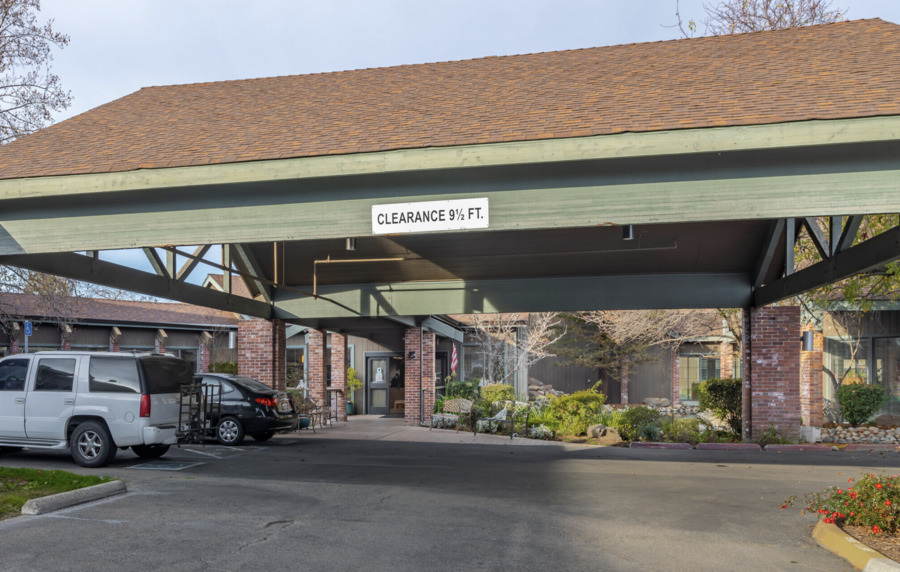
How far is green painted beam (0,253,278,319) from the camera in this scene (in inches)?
467

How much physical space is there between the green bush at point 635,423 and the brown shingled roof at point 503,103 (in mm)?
9147

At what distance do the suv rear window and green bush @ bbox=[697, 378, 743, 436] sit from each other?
13.1m

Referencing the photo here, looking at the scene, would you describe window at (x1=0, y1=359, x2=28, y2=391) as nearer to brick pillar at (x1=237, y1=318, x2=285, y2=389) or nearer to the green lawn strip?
the green lawn strip

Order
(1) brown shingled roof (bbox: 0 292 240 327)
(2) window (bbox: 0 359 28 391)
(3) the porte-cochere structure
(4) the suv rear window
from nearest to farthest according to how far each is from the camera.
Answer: (3) the porte-cochere structure, (4) the suv rear window, (2) window (bbox: 0 359 28 391), (1) brown shingled roof (bbox: 0 292 240 327)

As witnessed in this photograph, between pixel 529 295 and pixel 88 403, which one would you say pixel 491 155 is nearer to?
pixel 88 403

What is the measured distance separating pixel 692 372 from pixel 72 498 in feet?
91.9

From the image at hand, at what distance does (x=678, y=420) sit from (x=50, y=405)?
14025 mm

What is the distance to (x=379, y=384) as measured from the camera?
95.4 ft

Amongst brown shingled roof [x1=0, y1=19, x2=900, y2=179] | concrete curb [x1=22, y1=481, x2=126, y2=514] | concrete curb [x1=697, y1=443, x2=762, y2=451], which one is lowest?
concrete curb [x1=697, y1=443, x2=762, y2=451]

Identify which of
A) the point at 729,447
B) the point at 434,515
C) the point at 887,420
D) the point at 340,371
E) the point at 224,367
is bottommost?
the point at 729,447

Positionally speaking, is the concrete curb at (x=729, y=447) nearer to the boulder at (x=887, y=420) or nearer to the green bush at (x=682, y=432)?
the green bush at (x=682, y=432)

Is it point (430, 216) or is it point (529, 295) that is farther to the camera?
point (529, 295)

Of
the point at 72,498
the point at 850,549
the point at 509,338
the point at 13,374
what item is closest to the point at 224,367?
the point at 509,338

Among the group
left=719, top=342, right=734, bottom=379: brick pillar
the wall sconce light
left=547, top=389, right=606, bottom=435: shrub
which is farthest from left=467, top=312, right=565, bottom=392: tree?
the wall sconce light
